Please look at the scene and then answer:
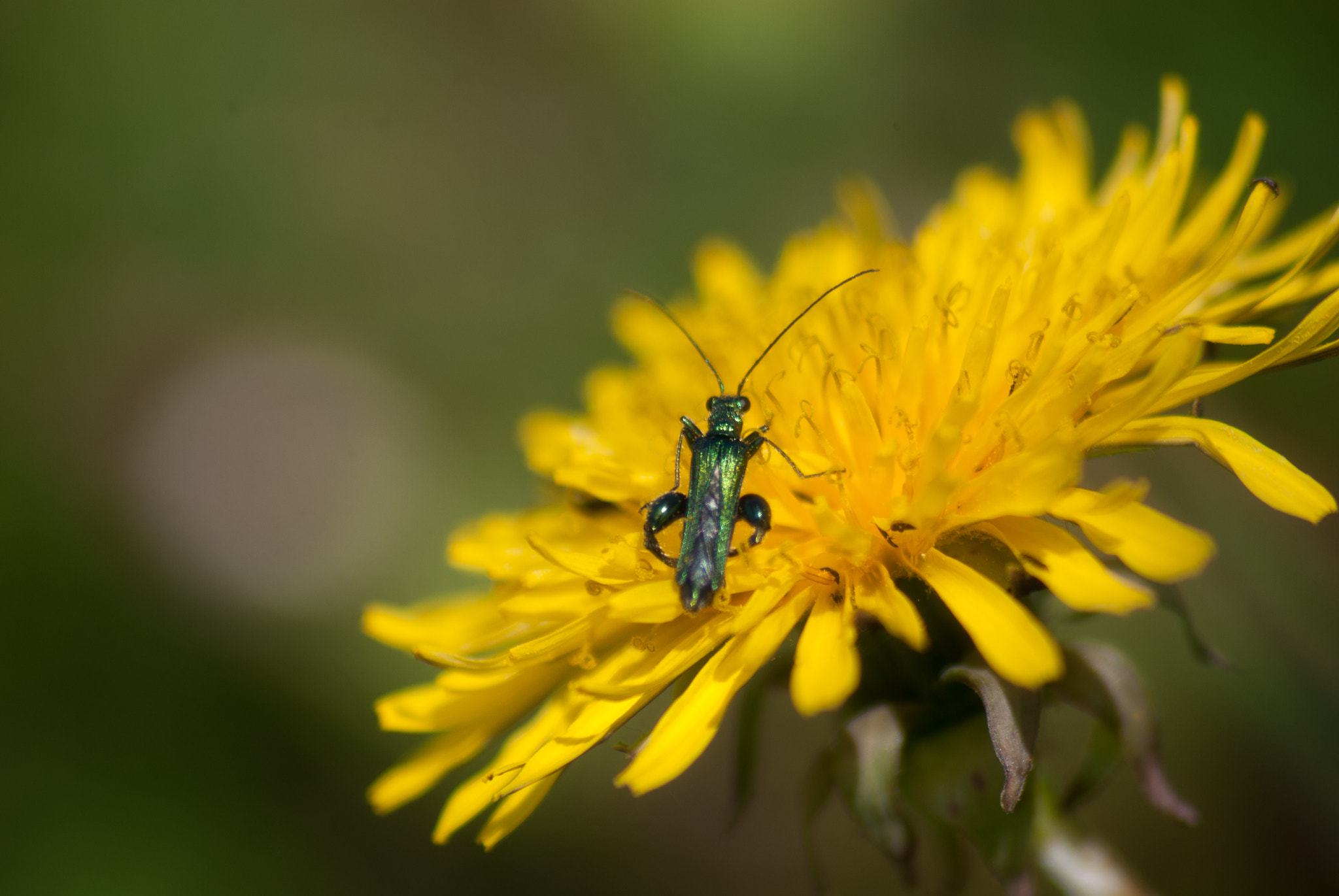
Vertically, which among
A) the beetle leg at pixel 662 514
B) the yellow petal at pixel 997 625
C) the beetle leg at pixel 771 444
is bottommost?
the yellow petal at pixel 997 625

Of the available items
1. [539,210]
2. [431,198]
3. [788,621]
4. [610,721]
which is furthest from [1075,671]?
[431,198]

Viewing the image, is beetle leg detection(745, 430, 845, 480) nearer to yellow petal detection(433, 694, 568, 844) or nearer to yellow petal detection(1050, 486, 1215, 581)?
yellow petal detection(1050, 486, 1215, 581)

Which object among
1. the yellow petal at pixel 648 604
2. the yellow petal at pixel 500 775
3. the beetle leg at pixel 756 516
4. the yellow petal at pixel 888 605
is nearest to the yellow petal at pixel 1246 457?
the yellow petal at pixel 888 605

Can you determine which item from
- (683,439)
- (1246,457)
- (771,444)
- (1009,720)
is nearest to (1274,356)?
(1246,457)

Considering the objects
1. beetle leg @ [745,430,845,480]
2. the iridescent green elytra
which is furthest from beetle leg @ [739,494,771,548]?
beetle leg @ [745,430,845,480]

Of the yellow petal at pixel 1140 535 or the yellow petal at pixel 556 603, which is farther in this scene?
the yellow petal at pixel 556 603

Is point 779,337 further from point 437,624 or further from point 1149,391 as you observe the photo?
point 437,624

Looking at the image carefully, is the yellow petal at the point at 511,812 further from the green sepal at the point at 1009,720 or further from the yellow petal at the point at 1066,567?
the yellow petal at the point at 1066,567

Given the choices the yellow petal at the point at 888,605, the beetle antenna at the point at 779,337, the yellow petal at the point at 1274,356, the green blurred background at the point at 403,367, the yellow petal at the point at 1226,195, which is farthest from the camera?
the green blurred background at the point at 403,367
